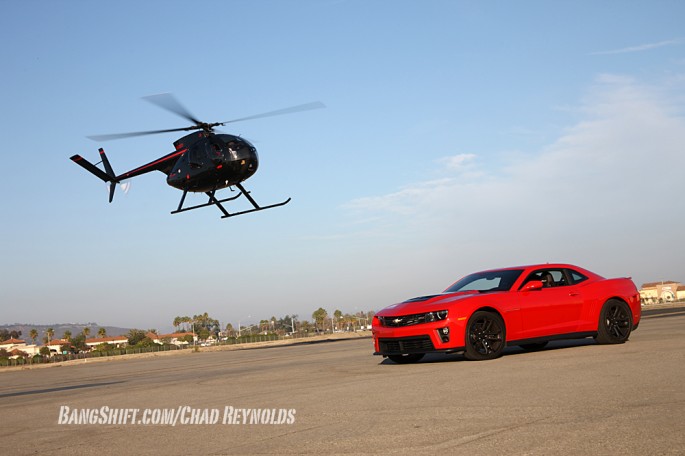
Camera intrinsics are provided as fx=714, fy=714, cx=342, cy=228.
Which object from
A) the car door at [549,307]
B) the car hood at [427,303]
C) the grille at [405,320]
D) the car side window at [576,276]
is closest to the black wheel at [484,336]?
the car hood at [427,303]

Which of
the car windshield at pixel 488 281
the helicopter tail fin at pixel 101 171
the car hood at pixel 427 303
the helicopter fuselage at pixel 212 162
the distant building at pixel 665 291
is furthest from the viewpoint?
the distant building at pixel 665 291

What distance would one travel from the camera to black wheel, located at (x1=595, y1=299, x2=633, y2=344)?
427 inches

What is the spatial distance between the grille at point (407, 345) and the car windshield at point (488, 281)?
140cm

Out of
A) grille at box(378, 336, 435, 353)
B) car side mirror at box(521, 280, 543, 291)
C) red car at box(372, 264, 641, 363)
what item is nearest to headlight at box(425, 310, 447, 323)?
red car at box(372, 264, 641, 363)

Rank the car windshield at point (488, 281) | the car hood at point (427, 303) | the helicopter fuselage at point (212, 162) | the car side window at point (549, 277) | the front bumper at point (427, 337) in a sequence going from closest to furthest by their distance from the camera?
1. the front bumper at point (427, 337)
2. the car hood at point (427, 303)
3. the car windshield at point (488, 281)
4. the car side window at point (549, 277)
5. the helicopter fuselage at point (212, 162)

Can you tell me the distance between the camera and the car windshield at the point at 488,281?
10758 mm

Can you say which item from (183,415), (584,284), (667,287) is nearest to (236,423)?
(183,415)

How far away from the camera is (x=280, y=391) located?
7.87 metres

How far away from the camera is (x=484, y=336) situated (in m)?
9.91

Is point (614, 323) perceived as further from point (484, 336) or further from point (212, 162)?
point (212, 162)

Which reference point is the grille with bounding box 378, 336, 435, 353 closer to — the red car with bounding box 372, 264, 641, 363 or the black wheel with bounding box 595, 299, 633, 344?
the red car with bounding box 372, 264, 641, 363

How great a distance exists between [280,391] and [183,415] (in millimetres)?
1542

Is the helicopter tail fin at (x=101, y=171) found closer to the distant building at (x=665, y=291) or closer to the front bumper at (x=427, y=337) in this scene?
the front bumper at (x=427, y=337)

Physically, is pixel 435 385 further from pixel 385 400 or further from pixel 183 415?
pixel 183 415
